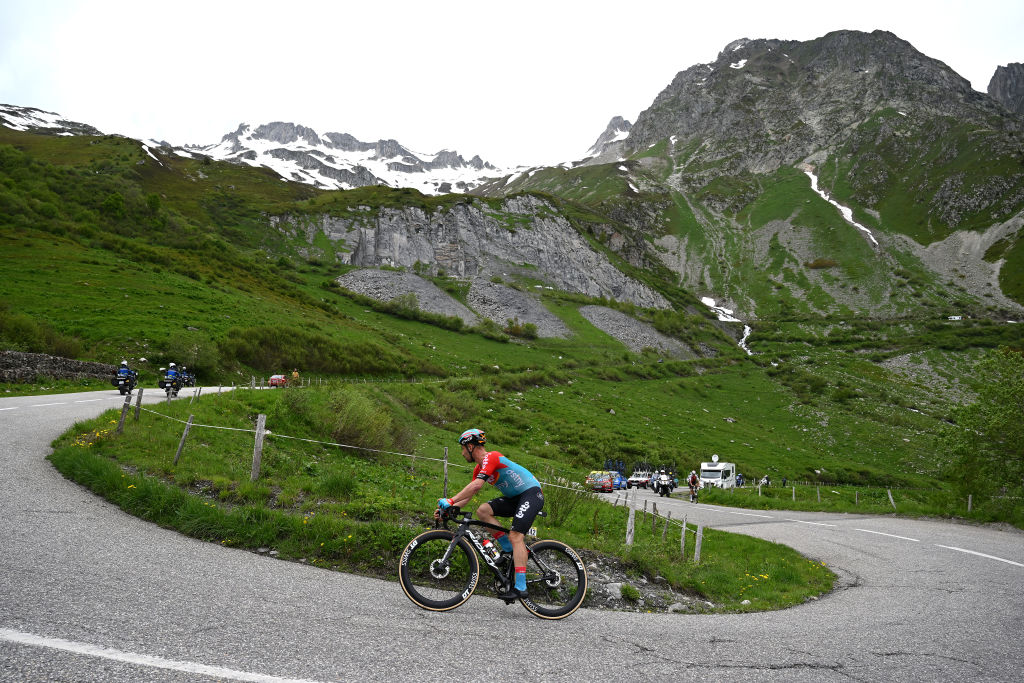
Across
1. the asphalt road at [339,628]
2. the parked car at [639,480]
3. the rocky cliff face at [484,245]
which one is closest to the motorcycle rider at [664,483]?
the parked car at [639,480]

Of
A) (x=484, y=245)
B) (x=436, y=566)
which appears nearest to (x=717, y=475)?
(x=436, y=566)

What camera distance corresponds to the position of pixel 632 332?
11006cm

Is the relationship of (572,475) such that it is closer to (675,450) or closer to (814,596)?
(675,450)

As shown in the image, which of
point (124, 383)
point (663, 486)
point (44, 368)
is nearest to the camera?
point (124, 383)

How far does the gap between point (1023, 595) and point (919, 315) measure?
532 feet

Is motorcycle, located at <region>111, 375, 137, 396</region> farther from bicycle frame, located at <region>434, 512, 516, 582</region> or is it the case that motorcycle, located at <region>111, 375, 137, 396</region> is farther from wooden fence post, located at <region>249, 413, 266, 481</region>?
bicycle frame, located at <region>434, 512, 516, 582</region>

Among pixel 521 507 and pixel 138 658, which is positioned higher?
pixel 521 507

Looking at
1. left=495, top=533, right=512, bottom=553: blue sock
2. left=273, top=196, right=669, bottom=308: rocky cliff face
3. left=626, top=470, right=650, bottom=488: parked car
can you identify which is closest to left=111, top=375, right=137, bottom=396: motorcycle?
left=495, top=533, right=512, bottom=553: blue sock

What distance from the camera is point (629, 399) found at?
66875mm

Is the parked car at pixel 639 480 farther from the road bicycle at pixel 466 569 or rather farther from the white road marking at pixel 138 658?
the white road marking at pixel 138 658

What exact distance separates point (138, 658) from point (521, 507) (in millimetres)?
4701

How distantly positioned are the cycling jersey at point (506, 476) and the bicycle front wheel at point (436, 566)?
994 millimetres

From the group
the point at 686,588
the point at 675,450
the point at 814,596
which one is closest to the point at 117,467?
the point at 686,588

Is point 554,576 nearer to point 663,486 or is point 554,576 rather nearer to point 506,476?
point 506,476
